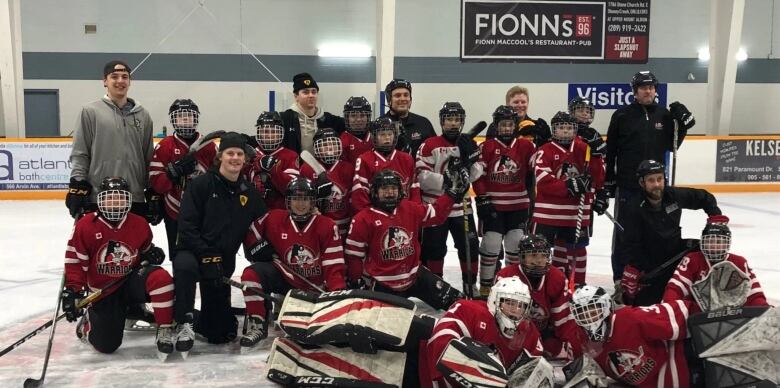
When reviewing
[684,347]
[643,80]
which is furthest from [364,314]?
[643,80]

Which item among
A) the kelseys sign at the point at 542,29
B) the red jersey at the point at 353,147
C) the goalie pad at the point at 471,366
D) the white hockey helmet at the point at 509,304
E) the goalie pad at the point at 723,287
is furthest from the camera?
the kelseys sign at the point at 542,29

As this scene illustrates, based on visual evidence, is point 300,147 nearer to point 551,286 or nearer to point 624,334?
point 551,286

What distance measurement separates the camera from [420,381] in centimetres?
308

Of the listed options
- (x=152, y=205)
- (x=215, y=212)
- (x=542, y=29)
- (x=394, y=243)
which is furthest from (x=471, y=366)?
(x=542, y=29)

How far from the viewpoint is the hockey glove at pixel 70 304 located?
334cm

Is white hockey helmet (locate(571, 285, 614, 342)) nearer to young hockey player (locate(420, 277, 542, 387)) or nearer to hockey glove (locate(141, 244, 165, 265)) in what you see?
young hockey player (locate(420, 277, 542, 387))

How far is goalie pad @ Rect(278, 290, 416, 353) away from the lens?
3020 millimetres

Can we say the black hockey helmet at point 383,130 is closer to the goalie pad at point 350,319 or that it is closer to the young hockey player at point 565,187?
the young hockey player at point 565,187

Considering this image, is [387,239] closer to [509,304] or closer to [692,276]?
[509,304]

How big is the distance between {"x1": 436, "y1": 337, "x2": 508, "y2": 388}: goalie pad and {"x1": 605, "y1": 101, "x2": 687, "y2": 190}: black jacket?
2.08 m

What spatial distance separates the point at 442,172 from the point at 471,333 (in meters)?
1.54

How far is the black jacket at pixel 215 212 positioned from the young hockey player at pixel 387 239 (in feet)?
1.67

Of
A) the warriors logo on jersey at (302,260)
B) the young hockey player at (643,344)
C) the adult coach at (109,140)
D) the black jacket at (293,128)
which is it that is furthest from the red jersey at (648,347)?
the adult coach at (109,140)

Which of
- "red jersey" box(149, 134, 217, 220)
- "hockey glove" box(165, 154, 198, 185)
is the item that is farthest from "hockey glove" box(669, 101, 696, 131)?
"hockey glove" box(165, 154, 198, 185)
